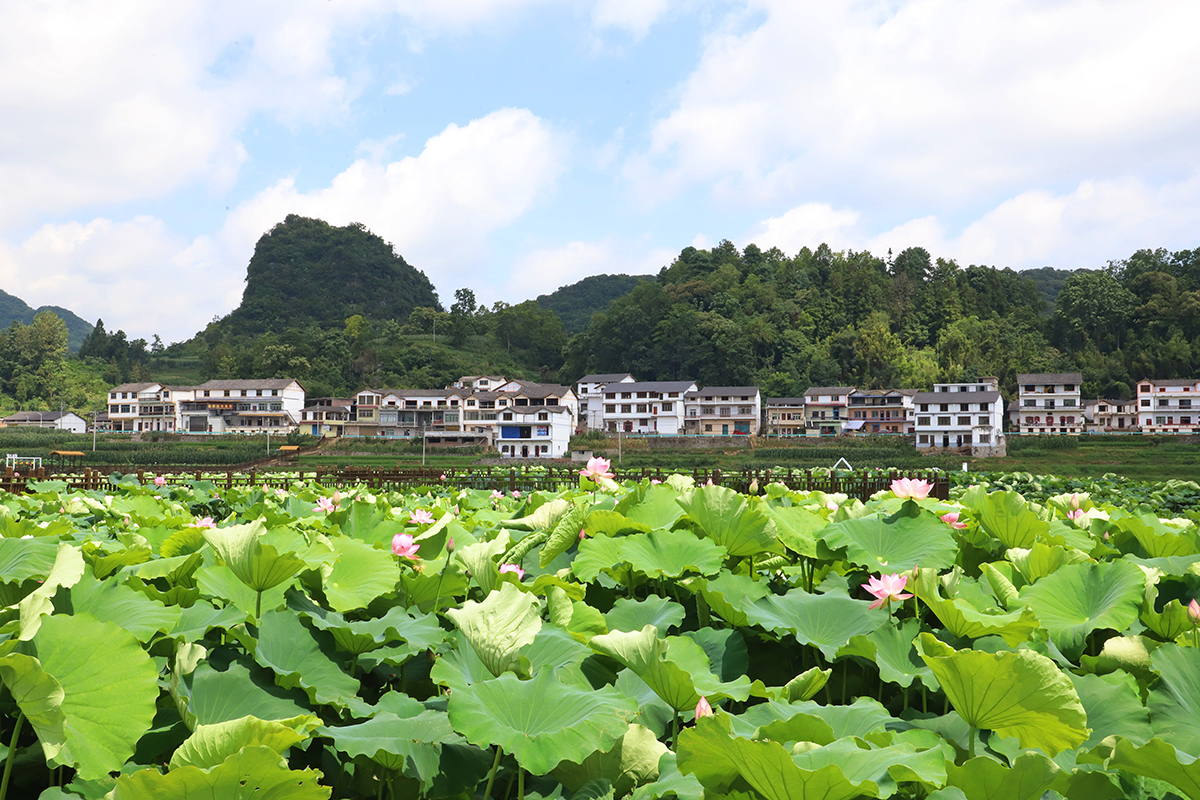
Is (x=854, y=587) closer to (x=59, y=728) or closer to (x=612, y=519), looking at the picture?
(x=612, y=519)

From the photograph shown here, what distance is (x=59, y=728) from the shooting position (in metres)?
0.80

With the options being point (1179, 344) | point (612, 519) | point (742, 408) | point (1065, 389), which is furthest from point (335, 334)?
point (612, 519)

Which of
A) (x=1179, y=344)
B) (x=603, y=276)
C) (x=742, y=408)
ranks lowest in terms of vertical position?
(x=742, y=408)

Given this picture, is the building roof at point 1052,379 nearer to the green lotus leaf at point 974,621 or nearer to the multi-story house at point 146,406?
the green lotus leaf at point 974,621

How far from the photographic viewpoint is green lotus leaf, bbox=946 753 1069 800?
74cm

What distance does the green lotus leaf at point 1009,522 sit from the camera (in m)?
1.87

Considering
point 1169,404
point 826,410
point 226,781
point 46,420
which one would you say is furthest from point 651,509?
point 46,420

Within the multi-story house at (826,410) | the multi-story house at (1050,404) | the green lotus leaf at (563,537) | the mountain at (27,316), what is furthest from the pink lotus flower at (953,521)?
the mountain at (27,316)

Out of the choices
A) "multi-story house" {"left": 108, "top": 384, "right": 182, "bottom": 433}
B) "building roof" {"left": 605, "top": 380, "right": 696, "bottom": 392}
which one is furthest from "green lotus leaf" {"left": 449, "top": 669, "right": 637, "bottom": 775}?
"multi-story house" {"left": 108, "top": 384, "right": 182, "bottom": 433}

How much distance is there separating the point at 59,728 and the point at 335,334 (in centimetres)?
8916

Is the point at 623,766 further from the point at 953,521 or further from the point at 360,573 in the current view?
the point at 953,521

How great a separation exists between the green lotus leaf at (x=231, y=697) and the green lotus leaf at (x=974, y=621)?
0.98 metres

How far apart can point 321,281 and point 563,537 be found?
12547 cm

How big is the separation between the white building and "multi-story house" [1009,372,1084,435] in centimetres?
7765
